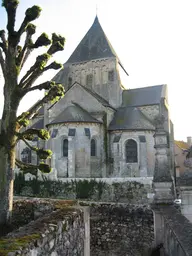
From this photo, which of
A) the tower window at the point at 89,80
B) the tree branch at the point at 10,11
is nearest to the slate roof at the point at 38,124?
the tower window at the point at 89,80

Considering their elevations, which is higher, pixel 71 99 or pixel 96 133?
pixel 71 99

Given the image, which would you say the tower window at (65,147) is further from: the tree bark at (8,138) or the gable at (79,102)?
the tree bark at (8,138)

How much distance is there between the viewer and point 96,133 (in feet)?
87.1

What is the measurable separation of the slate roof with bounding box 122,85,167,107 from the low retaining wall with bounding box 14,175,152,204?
11680 millimetres

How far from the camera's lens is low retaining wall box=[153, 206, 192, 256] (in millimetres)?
4797

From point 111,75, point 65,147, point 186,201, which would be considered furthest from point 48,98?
point 111,75

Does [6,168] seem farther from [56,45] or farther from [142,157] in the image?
[142,157]

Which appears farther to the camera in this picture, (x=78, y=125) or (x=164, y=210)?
(x=78, y=125)

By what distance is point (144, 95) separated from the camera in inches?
1264

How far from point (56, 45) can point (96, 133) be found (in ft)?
56.0

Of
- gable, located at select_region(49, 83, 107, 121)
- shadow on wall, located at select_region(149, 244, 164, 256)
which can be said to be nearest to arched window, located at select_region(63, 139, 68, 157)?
gable, located at select_region(49, 83, 107, 121)

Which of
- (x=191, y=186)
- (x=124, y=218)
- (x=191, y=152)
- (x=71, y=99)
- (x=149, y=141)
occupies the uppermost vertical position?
(x=71, y=99)

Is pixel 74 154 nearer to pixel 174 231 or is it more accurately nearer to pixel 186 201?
pixel 186 201

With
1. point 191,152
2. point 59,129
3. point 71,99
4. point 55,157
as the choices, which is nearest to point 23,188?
point 55,157
